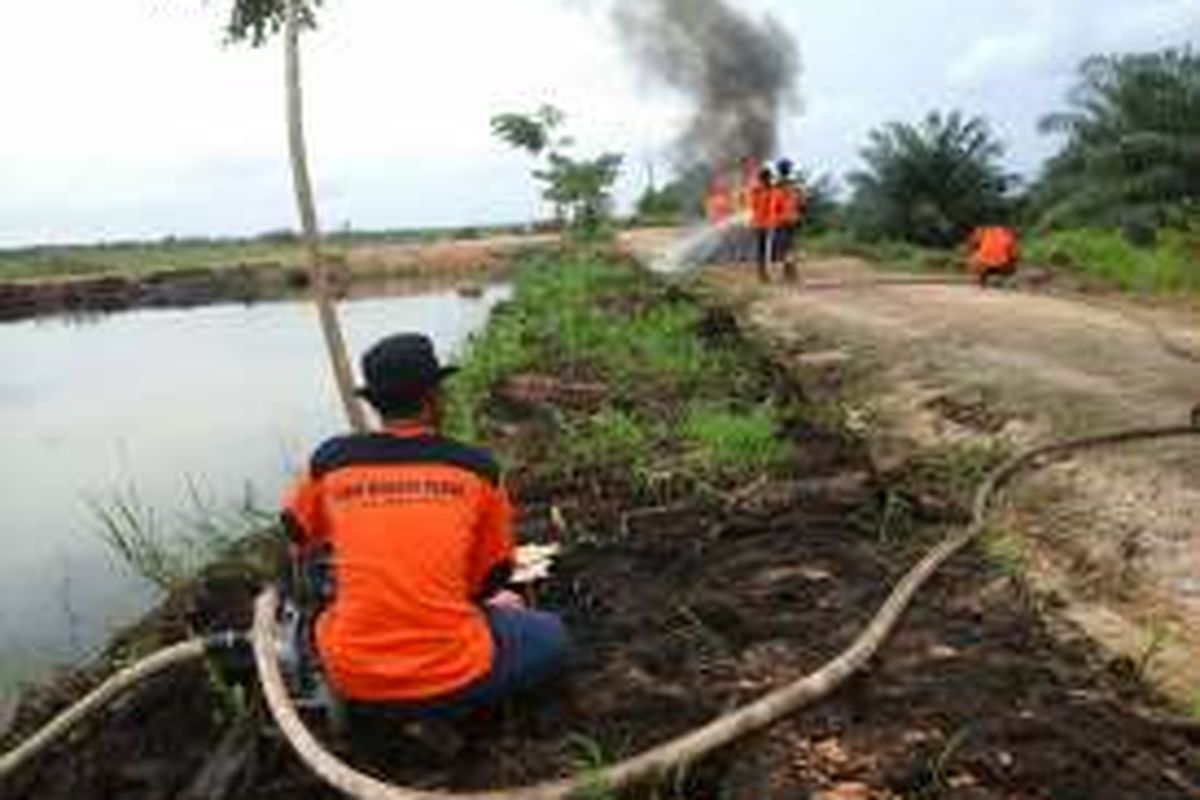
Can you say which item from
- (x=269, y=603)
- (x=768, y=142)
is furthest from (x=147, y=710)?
(x=768, y=142)

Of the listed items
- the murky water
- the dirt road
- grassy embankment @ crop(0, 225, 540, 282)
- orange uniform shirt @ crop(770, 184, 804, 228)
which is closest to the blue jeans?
the dirt road

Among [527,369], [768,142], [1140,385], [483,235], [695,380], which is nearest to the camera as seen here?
[1140,385]

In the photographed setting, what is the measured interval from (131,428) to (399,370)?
1692 cm

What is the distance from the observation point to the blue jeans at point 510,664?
547cm

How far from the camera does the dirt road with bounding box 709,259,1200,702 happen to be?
666cm

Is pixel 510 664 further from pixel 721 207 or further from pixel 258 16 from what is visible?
pixel 721 207

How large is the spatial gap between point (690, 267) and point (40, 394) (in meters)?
9.23

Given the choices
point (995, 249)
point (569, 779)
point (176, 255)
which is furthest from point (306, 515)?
point (176, 255)

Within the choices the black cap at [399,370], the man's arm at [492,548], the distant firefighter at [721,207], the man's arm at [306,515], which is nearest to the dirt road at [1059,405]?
the man's arm at [492,548]

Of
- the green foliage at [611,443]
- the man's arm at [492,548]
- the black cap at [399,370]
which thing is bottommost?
the green foliage at [611,443]

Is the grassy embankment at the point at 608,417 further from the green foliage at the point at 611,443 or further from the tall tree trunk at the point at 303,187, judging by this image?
the tall tree trunk at the point at 303,187

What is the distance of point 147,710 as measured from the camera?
6434 mm

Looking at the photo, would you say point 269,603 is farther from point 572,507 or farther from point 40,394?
point 40,394

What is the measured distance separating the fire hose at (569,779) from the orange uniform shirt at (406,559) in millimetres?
279
